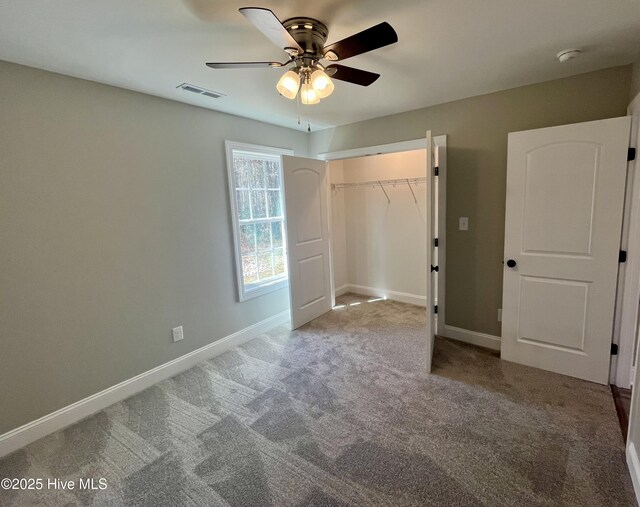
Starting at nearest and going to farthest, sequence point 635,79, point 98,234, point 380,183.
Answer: point 635,79 < point 98,234 < point 380,183

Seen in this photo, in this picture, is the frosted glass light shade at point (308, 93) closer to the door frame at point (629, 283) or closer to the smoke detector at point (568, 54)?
the smoke detector at point (568, 54)

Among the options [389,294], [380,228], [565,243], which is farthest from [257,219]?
[565,243]

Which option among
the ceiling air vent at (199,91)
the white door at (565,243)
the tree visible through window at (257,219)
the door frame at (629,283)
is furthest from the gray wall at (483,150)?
the ceiling air vent at (199,91)

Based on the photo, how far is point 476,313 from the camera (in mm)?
3133

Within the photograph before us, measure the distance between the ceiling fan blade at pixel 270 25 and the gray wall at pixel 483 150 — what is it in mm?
2054

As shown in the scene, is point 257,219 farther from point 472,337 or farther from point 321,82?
point 472,337

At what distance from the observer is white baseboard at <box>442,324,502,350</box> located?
3.04 meters

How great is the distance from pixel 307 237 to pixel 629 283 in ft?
9.53

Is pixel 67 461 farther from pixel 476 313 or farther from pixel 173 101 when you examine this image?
pixel 476 313

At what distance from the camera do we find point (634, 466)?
5.20 ft

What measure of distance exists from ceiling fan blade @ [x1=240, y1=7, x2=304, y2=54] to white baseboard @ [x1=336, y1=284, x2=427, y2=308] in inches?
141

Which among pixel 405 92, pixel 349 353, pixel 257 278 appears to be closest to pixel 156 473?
pixel 349 353

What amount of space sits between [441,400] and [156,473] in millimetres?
1905

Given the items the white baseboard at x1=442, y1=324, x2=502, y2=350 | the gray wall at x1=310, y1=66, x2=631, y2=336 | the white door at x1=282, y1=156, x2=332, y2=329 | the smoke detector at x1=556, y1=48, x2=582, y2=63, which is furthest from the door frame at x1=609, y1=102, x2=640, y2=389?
the white door at x1=282, y1=156, x2=332, y2=329
